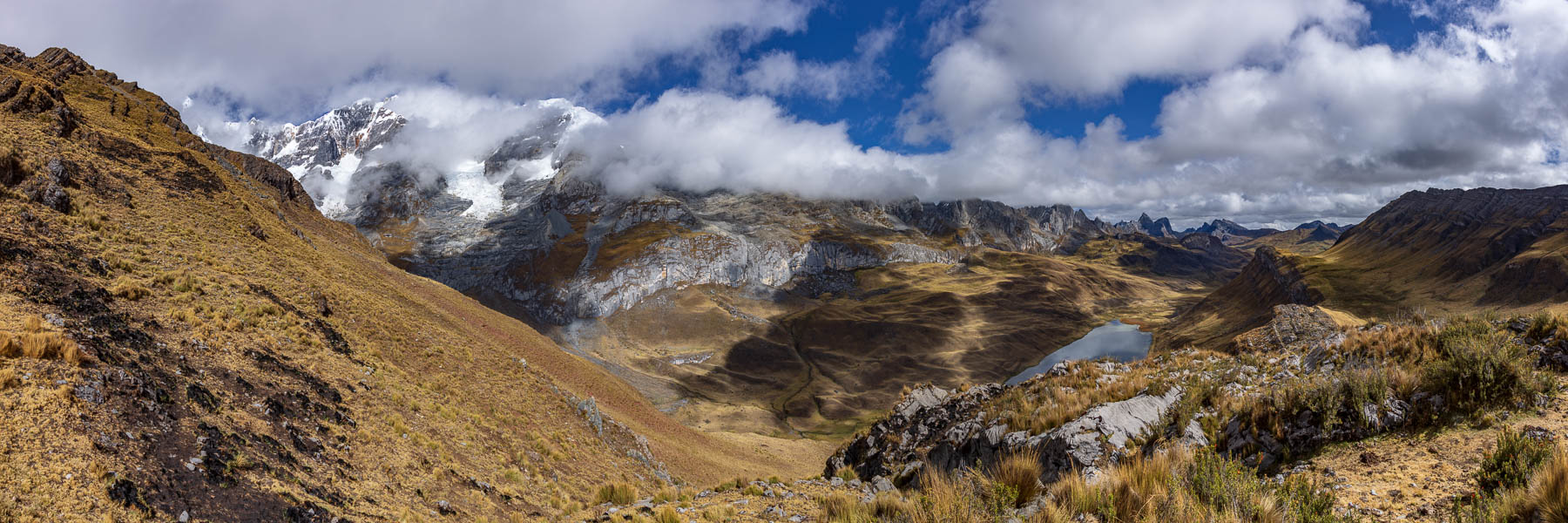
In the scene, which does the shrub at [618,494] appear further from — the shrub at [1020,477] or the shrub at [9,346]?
the shrub at [9,346]

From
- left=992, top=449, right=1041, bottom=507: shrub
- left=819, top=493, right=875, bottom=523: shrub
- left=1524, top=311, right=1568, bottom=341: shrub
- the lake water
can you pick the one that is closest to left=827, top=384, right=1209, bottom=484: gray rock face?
Answer: left=992, top=449, right=1041, bottom=507: shrub

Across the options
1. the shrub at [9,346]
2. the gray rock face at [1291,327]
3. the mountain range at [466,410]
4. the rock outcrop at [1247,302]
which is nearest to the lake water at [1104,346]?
the rock outcrop at [1247,302]

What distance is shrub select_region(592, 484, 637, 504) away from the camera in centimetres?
1355

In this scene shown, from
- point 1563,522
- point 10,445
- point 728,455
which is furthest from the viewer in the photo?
point 728,455

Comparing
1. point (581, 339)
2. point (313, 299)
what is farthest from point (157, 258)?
point (581, 339)

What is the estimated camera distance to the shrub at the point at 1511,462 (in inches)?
223

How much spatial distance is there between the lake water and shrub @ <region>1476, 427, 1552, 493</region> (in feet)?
474

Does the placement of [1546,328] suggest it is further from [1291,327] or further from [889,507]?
[1291,327]

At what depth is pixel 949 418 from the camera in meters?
19.5

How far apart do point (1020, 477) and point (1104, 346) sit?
18488 centimetres

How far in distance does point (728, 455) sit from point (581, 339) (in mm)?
134973

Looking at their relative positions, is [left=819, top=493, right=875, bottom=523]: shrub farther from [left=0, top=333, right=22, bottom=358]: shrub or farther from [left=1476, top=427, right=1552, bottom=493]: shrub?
[left=0, top=333, right=22, bottom=358]: shrub

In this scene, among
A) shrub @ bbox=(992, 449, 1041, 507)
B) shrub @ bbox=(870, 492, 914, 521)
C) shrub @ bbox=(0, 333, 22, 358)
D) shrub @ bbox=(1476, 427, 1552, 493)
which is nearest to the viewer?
shrub @ bbox=(1476, 427, 1552, 493)

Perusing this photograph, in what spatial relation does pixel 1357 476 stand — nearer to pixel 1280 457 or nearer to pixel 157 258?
pixel 1280 457
